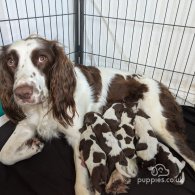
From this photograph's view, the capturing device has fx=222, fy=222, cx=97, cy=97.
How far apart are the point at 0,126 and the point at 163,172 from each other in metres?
1.57

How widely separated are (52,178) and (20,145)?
0.41m

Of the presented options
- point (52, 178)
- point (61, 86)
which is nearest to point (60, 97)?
point (61, 86)

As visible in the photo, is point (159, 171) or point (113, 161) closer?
point (113, 161)

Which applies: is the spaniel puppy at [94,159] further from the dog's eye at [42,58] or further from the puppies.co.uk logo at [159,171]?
the dog's eye at [42,58]

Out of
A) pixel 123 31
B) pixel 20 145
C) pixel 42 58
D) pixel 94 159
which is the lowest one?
pixel 20 145

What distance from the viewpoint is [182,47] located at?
9.04 ft

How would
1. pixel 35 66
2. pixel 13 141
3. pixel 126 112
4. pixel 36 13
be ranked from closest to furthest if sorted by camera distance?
pixel 35 66, pixel 13 141, pixel 126 112, pixel 36 13

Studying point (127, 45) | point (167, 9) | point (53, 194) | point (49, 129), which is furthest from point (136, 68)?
point (53, 194)

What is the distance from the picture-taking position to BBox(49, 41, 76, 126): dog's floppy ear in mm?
1657

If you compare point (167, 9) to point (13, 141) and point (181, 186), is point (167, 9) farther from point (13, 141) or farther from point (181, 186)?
point (13, 141)

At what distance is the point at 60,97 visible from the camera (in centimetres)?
168

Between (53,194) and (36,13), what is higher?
(36,13)

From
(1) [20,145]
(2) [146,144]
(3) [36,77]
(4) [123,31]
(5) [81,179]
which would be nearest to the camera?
(3) [36,77]

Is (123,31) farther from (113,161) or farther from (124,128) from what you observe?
(113,161)
